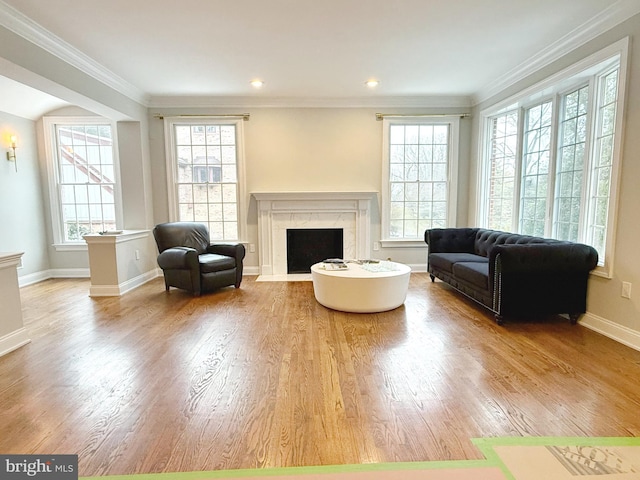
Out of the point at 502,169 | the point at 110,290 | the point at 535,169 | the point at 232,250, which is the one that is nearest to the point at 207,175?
the point at 232,250

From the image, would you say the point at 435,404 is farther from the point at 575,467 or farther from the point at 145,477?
the point at 145,477

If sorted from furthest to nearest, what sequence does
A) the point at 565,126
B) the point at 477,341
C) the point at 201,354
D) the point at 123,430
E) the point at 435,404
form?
1. the point at 565,126
2. the point at 477,341
3. the point at 201,354
4. the point at 435,404
5. the point at 123,430

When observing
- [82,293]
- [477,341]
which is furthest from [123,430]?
[82,293]

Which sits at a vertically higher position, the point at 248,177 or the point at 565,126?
the point at 565,126

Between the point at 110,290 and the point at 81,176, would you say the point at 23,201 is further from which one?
the point at 110,290

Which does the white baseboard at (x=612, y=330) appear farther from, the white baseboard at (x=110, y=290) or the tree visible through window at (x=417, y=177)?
the white baseboard at (x=110, y=290)

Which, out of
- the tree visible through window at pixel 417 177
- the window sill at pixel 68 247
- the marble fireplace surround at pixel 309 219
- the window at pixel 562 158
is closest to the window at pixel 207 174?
the marble fireplace surround at pixel 309 219

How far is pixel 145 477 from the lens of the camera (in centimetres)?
140

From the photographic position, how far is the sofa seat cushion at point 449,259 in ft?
13.3

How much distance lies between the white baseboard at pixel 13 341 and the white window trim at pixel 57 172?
2745 mm

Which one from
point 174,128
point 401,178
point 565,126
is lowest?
point 401,178

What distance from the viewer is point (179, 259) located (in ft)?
13.5

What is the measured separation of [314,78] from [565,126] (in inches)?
115

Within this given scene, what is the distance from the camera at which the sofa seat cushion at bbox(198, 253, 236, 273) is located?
4180mm
